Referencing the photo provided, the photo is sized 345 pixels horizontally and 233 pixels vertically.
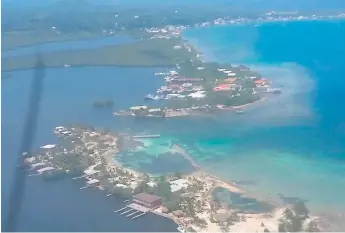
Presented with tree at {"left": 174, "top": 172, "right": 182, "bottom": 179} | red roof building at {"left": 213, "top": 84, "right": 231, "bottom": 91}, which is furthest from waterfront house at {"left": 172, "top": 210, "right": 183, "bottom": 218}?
red roof building at {"left": 213, "top": 84, "right": 231, "bottom": 91}

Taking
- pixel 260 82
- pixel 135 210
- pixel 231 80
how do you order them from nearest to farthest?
pixel 135 210
pixel 260 82
pixel 231 80

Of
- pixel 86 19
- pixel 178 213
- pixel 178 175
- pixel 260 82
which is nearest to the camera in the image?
pixel 178 213

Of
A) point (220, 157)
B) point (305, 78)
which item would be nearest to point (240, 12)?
point (305, 78)

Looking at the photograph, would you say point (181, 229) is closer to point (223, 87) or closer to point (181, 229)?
point (181, 229)

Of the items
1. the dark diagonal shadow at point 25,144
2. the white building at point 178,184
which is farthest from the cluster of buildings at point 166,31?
the white building at point 178,184

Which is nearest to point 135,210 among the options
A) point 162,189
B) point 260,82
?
point 162,189

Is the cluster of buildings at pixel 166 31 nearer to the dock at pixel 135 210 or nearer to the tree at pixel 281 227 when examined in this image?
the dock at pixel 135 210
